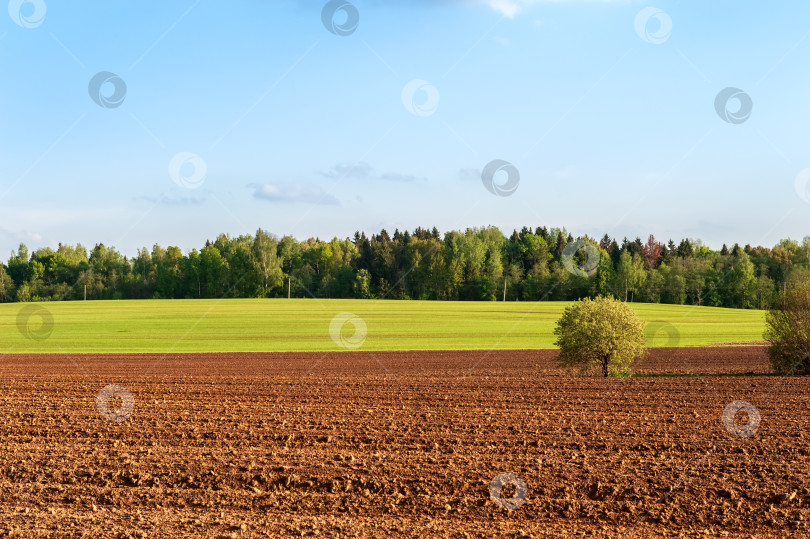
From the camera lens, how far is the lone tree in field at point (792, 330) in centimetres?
2389

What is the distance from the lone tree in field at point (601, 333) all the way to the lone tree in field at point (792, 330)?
596 cm

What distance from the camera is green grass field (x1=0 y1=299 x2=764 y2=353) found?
147 ft

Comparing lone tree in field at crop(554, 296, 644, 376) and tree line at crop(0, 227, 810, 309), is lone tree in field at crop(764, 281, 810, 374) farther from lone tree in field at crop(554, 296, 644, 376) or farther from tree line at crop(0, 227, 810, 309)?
tree line at crop(0, 227, 810, 309)

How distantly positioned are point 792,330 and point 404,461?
65.9 feet

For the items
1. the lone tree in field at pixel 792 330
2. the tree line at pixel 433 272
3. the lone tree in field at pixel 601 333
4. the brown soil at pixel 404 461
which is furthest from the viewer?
the tree line at pixel 433 272

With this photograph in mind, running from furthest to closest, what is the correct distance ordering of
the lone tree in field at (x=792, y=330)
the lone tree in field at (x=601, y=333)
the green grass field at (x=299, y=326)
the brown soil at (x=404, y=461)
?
the green grass field at (x=299, y=326)
the lone tree in field at (x=792, y=330)
the lone tree in field at (x=601, y=333)
the brown soil at (x=404, y=461)

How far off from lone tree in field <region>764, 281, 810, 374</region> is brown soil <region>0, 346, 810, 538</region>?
16.2 ft

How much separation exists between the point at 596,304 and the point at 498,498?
15521 millimetres

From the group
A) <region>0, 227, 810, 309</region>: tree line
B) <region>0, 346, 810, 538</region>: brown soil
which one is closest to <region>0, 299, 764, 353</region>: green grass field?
<region>0, 227, 810, 309</region>: tree line

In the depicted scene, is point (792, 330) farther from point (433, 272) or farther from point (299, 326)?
point (433, 272)

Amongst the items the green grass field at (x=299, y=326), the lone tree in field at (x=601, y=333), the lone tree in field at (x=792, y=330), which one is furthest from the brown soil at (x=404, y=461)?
the green grass field at (x=299, y=326)

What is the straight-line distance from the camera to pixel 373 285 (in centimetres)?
11625

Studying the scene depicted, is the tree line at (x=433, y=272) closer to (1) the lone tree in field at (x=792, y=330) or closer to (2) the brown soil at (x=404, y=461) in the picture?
(1) the lone tree in field at (x=792, y=330)

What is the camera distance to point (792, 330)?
24.2 metres
